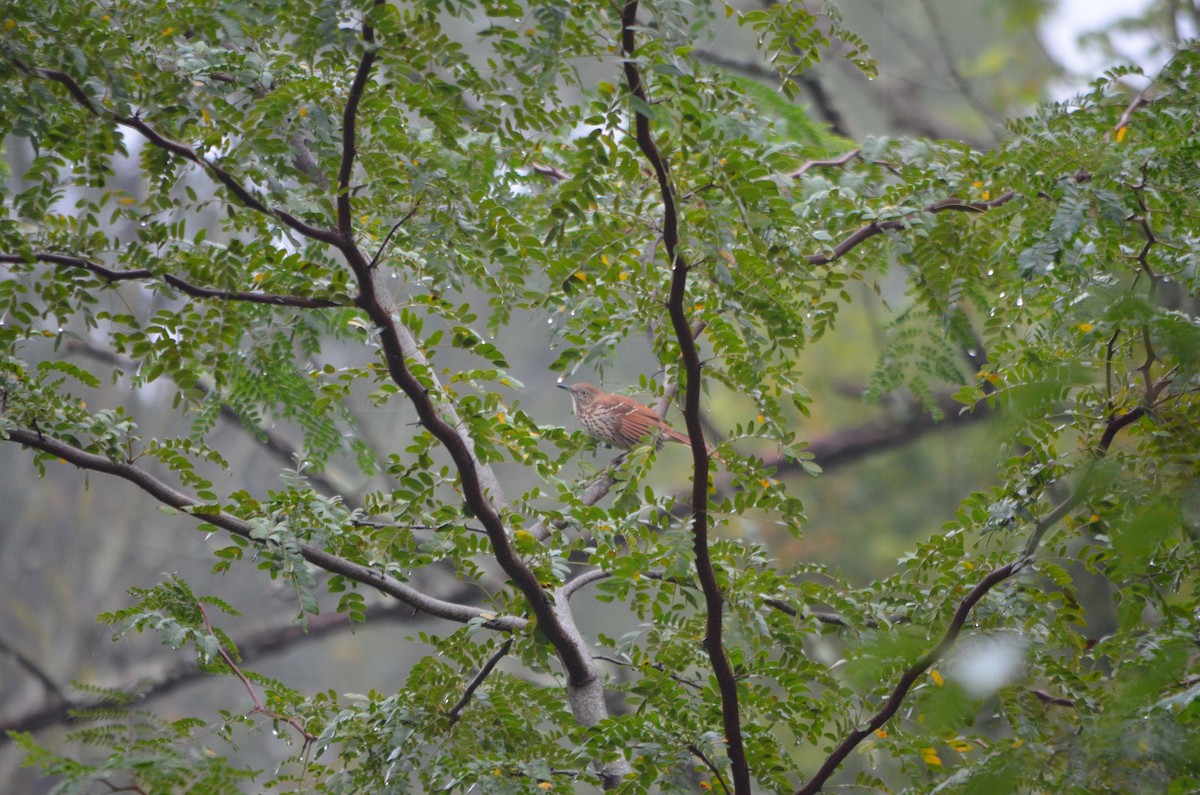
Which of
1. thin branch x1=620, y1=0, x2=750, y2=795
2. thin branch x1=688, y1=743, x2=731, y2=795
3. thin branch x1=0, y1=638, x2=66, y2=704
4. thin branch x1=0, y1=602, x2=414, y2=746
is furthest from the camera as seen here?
thin branch x1=0, y1=602, x2=414, y2=746

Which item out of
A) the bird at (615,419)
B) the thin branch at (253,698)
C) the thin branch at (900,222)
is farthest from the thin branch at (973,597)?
the bird at (615,419)

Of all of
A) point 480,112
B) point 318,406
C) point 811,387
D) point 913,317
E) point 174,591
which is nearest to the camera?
point 480,112

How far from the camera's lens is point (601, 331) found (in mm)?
1533

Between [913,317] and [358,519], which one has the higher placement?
[913,317]

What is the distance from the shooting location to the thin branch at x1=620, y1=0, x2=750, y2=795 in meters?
1.08

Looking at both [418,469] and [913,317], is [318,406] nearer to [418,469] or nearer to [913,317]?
[418,469]

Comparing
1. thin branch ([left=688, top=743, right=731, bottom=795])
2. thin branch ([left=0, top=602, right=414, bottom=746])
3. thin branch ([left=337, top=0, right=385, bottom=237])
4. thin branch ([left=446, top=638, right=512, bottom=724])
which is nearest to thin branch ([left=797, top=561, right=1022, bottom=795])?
thin branch ([left=688, top=743, right=731, bottom=795])

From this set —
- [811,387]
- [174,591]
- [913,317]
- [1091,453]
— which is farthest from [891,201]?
[811,387]

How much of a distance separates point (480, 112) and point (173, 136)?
47cm

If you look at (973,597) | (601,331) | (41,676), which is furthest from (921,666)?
(41,676)

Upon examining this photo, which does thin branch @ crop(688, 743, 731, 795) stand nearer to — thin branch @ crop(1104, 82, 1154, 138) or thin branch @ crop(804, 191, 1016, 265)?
thin branch @ crop(804, 191, 1016, 265)

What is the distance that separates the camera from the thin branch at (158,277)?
4.07ft

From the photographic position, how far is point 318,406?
1516 millimetres

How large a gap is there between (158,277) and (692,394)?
2.19ft
